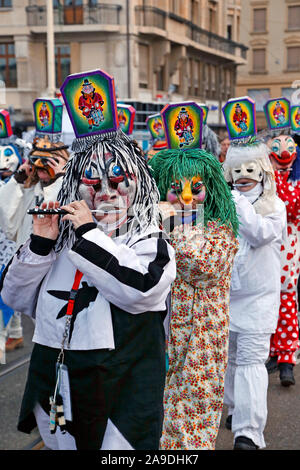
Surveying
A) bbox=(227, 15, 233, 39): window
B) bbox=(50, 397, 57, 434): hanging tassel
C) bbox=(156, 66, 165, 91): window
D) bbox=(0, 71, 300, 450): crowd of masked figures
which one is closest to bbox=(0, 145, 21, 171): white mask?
bbox=(0, 71, 300, 450): crowd of masked figures

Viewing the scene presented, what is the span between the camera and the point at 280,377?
442 cm

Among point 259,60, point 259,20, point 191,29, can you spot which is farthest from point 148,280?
point 259,20

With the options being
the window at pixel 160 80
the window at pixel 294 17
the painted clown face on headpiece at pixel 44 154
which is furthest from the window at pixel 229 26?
the painted clown face on headpiece at pixel 44 154

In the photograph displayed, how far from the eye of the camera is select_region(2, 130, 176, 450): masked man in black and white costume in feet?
6.73

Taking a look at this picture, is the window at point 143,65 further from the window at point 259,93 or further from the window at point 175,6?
the window at point 259,93

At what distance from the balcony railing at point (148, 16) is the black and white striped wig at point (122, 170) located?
2407cm

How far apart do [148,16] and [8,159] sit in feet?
70.2

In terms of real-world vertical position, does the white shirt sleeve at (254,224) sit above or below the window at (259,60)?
below

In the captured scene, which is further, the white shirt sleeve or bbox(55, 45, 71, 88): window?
bbox(55, 45, 71, 88): window

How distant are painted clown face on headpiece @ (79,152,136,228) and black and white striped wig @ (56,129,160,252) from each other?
11 mm

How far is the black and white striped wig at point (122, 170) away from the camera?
2.22m

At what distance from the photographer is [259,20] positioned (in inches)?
1624

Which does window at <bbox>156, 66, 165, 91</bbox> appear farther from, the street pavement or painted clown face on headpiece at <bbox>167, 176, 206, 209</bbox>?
painted clown face on headpiece at <bbox>167, 176, 206, 209</bbox>

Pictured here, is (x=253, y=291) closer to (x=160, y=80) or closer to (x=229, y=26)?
(x=160, y=80)
